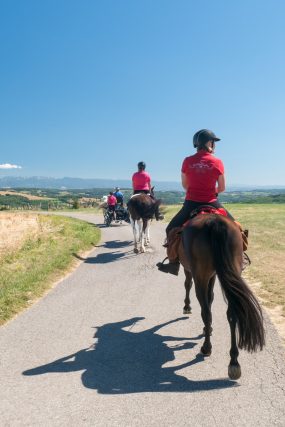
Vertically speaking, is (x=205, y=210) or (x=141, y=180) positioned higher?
(x=141, y=180)

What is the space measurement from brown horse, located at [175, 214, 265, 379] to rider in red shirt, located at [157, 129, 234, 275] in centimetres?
105

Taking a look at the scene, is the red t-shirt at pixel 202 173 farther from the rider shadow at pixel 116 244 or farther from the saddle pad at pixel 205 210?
the rider shadow at pixel 116 244

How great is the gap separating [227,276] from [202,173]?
2215mm

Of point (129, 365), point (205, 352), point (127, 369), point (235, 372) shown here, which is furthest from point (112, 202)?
point (235, 372)

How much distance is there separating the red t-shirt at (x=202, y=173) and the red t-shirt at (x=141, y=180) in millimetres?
9219

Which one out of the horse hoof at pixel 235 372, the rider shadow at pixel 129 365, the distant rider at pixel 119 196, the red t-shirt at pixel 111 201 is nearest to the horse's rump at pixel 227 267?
the horse hoof at pixel 235 372

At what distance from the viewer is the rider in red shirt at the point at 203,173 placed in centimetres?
665

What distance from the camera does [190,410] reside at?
436 cm

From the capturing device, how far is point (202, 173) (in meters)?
6.66

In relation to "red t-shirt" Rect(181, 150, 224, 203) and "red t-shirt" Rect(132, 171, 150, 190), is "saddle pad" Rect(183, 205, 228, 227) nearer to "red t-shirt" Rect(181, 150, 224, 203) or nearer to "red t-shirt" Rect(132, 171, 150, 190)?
"red t-shirt" Rect(181, 150, 224, 203)

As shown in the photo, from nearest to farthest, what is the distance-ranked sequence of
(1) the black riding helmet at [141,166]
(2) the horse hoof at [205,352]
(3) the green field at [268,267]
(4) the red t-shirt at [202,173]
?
(2) the horse hoof at [205,352] → (4) the red t-shirt at [202,173] → (3) the green field at [268,267] → (1) the black riding helmet at [141,166]

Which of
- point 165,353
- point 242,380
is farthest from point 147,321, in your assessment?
point 242,380

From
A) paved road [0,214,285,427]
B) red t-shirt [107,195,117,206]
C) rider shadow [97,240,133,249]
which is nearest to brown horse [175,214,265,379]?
paved road [0,214,285,427]

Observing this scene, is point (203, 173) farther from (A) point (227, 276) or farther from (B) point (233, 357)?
(B) point (233, 357)
